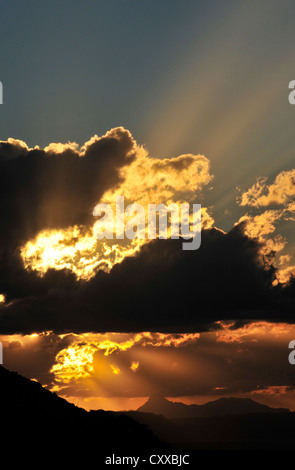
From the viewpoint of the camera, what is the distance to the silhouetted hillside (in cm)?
13512

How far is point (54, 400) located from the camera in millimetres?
163500

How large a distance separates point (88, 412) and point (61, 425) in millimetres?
19645

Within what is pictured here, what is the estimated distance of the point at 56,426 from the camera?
5856 inches

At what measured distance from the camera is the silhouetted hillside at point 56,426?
5320 inches
